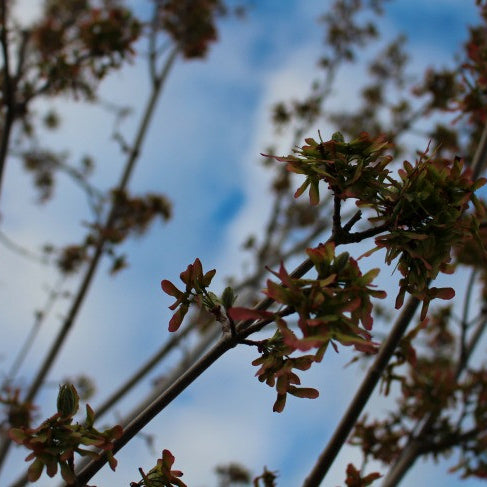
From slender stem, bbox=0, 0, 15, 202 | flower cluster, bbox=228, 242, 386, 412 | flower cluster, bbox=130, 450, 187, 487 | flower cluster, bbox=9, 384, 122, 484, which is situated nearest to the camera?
flower cluster, bbox=228, 242, 386, 412

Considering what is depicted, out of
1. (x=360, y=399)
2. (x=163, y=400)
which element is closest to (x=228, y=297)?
(x=163, y=400)

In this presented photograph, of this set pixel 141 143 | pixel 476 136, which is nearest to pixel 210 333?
pixel 141 143

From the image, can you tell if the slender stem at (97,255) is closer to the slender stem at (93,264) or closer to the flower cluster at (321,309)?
the slender stem at (93,264)

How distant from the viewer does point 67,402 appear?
1.40 m

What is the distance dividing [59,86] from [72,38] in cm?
212

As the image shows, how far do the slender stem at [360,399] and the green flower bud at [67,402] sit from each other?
1113mm

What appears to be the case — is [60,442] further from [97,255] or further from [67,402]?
[97,255]

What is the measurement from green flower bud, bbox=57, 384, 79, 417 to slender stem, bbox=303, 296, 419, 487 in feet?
3.65

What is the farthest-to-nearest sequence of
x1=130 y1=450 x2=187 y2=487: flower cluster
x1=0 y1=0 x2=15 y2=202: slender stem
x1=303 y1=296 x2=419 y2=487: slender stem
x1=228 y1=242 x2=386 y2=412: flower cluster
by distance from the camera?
1. x1=0 y1=0 x2=15 y2=202: slender stem
2. x1=303 y1=296 x2=419 y2=487: slender stem
3. x1=130 y1=450 x2=187 y2=487: flower cluster
4. x1=228 y1=242 x2=386 y2=412: flower cluster

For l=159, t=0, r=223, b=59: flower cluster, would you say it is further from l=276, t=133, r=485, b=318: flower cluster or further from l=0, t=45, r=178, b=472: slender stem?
l=276, t=133, r=485, b=318: flower cluster

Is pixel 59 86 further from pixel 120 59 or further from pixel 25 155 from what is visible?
pixel 25 155

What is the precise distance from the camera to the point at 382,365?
2348 mm

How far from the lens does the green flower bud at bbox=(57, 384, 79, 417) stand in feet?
4.57

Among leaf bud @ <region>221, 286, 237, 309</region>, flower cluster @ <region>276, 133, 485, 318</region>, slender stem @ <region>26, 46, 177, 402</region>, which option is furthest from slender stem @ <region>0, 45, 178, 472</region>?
flower cluster @ <region>276, 133, 485, 318</region>
